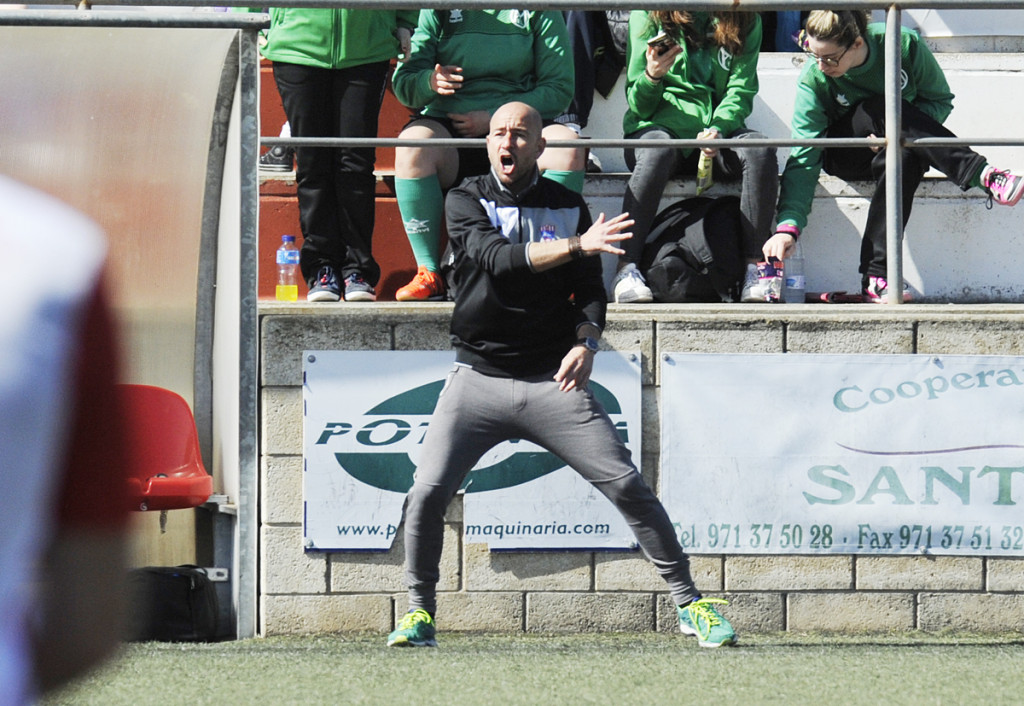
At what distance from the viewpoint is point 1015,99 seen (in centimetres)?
699

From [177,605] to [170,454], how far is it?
0.63 metres

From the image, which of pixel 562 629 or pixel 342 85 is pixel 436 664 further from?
pixel 342 85

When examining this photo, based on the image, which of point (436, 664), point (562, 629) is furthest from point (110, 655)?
point (562, 629)

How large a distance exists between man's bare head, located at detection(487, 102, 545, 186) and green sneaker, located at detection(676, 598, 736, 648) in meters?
1.63

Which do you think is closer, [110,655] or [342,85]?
[110,655]

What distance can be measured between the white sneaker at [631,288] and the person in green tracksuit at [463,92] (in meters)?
0.45

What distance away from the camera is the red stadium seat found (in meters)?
5.23

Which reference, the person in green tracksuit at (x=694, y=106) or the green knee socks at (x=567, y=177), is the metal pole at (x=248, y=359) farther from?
the person in green tracksuit at (x=694, y=106)

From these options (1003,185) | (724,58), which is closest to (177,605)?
(724,58)

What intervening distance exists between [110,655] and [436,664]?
3343 millimetres

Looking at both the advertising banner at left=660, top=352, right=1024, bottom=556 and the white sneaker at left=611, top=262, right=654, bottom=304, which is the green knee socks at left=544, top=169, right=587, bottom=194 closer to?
the white sneaker at left=611, top=262, right=654, bottom=304

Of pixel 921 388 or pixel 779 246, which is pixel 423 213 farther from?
pixel 921 388

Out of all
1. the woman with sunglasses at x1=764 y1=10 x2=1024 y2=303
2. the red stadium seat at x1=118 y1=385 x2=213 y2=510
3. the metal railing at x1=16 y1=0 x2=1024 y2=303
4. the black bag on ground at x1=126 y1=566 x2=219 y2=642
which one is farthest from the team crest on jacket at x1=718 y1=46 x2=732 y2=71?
the black bag on ground at x1=126 y1=566 x2=219 y2=642

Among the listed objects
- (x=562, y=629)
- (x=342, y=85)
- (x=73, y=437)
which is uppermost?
(x=342, y=85)
